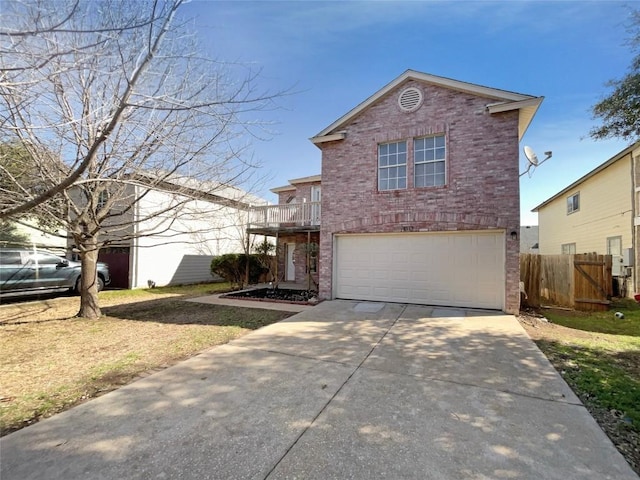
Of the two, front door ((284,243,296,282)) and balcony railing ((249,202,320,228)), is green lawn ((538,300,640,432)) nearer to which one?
balcony railing ((249,202,320,228))

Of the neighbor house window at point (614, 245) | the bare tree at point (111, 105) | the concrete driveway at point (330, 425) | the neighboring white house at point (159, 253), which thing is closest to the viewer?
the concrete driveway at point (330, 425)

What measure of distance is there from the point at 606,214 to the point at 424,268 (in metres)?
11.2

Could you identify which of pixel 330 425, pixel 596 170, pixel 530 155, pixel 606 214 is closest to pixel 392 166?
pixel 530 155

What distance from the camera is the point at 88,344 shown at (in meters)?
5.84

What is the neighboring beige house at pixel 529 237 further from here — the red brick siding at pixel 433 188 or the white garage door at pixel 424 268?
the red brick siding at pixel 433 188

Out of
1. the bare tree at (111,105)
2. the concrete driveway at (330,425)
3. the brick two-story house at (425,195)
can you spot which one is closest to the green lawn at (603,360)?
the concrete driveway at (330,425)

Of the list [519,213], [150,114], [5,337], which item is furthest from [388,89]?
[5,337]

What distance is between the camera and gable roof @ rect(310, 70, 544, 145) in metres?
8.26

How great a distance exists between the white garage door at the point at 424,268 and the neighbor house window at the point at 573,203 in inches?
497

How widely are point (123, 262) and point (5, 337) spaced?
924cm

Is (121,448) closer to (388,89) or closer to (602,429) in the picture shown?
(602,429)

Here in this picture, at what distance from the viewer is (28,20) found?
3256 mm

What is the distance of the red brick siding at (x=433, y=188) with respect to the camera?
8.39m

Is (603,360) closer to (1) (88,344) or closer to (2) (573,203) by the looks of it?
(1) (88,344)
